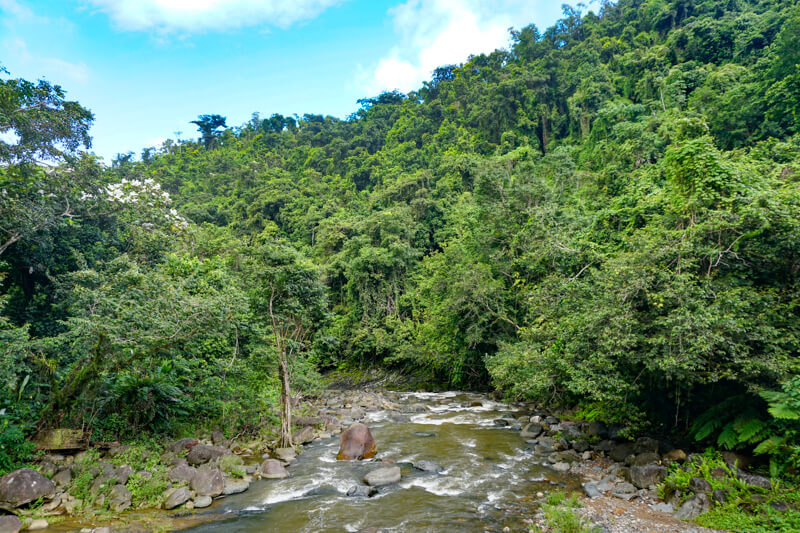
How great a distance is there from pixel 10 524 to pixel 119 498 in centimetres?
170

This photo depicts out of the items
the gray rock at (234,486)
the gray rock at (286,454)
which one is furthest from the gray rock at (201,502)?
the gray rock at (286,454)

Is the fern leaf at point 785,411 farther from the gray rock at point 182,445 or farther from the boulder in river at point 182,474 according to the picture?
the gray rock at point 182,445

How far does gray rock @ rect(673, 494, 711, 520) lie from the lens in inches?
286

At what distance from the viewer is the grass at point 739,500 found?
6.34m

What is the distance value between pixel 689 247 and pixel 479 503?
7303mm

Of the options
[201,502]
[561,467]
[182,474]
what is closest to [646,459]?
[561,467]

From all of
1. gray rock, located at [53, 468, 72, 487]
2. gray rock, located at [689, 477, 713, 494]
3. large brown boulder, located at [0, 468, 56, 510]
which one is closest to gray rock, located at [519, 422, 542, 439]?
gray rock, located at [689, 477, 713, 494]

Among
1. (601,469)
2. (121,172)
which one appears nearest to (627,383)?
(601,469)

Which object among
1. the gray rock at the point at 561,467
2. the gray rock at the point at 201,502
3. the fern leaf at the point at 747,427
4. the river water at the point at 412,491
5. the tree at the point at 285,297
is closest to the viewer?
the fern leaf at the point at 747,427

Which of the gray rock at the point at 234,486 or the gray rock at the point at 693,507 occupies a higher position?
the gray rock at the point at 234,486

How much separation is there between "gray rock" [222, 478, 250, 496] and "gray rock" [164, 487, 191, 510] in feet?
2.87

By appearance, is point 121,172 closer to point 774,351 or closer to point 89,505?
point 89,505

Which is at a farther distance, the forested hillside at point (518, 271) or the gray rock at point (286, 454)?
the gray rock at point (286, 454)

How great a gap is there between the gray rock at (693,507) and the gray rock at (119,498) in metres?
10.9
